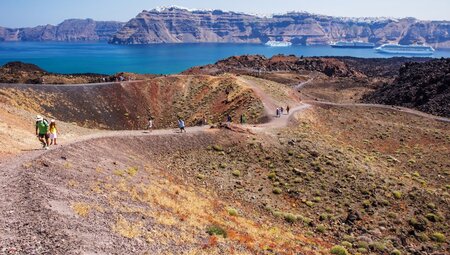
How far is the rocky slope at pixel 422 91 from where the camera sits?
8069 cm

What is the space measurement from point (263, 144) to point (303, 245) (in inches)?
710

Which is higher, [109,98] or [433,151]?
[109,98]

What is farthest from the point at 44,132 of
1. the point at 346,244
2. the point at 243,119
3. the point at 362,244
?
the point at 243,119

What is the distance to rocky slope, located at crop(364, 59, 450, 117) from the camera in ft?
265

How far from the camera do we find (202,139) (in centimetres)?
4069

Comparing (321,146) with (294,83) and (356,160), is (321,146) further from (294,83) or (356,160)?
(294,83)

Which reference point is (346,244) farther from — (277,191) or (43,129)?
(43,129)

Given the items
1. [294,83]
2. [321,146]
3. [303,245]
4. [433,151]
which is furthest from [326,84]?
[303,245]

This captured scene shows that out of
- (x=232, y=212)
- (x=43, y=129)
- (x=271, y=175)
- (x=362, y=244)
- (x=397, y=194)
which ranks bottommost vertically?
(x=362, y=244)

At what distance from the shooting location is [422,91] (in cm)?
8875

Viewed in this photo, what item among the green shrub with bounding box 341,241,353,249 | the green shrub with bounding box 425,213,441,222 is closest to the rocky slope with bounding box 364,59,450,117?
the green shrub with bounding box 425,213,441,222

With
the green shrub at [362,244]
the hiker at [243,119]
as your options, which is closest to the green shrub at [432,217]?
the green shrub at [362,244]

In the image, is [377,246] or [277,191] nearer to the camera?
[377,246]

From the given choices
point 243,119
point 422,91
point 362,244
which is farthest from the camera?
point 422,91
